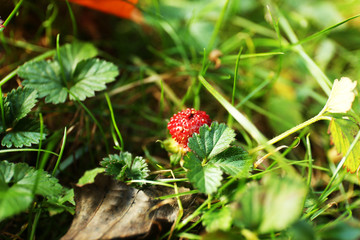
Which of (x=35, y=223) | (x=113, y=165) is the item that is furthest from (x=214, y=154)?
(x=35, y=223)

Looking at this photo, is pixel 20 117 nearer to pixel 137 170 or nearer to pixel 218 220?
pixel 137 170

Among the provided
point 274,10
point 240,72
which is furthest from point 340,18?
point 240,72

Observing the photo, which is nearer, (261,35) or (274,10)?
(274,10)

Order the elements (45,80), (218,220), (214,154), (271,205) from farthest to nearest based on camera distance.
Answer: (45,80), (214,154), (218,220), (271,205)

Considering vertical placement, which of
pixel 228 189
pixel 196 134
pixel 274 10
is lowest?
pixel 228 189

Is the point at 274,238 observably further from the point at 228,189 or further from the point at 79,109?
the point at 79,109

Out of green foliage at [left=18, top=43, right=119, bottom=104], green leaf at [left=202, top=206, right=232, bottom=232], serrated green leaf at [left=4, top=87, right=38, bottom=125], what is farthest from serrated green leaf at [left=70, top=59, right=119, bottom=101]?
green leaf at [left=202, top=206, right=232, bottom=232]

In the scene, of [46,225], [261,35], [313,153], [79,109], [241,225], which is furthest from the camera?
[261,35]

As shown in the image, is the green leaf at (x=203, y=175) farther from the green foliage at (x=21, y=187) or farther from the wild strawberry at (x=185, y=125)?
the green foliage at (x=21, y=187)
